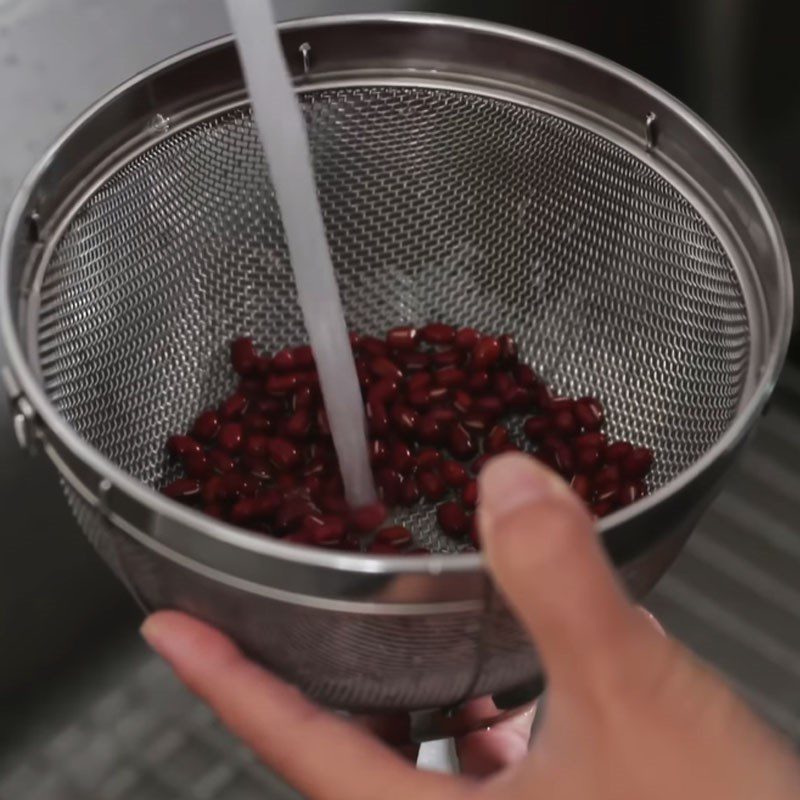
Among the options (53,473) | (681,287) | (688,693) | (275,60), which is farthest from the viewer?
(53,473)

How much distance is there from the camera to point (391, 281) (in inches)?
30.6

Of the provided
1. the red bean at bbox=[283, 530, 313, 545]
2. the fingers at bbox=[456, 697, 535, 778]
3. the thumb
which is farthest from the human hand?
the fingers at bbox=[456, 697, 535, 778]

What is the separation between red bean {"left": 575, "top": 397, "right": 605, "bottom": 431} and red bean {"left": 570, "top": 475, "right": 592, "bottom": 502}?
0.12 feet

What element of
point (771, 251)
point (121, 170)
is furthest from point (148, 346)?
point (771, 251)

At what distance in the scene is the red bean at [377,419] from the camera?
2.45ft

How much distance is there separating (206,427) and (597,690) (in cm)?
41

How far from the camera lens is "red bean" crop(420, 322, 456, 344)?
78 centimetres

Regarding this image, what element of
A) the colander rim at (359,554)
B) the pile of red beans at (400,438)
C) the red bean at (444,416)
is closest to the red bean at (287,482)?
the pile of red beans at (400,438)

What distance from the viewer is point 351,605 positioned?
0.45 metres

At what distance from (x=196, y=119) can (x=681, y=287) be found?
284 millimetres

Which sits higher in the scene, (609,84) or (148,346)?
(609,84)

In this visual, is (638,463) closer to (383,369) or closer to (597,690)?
(383,369)

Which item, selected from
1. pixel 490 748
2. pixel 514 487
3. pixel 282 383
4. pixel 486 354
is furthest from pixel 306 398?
pixel 514 487

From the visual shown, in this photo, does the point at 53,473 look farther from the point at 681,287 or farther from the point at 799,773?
the point at 799,773
